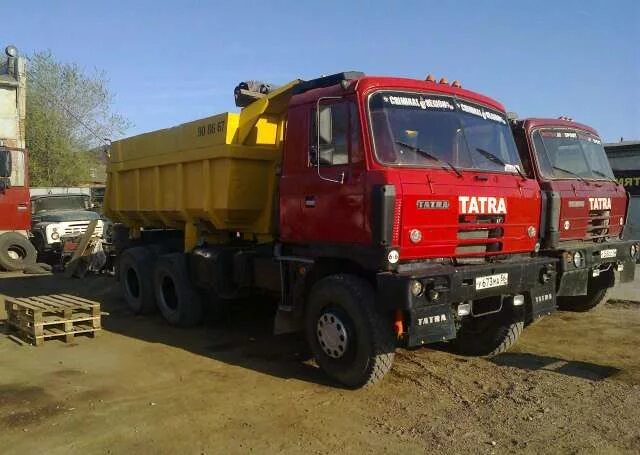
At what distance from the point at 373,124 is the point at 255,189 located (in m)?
2.33

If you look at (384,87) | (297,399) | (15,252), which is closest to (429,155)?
(384,87)

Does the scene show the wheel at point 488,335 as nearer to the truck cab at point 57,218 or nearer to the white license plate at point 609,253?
the white license plate at point 609,253

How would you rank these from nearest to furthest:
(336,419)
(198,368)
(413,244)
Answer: (336,419)
(413,244)
(198,368)

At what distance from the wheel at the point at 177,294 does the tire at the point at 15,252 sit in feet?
26.5

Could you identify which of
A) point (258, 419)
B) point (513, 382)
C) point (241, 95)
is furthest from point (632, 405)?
point (241, 95)

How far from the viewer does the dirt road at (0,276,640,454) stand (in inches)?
166

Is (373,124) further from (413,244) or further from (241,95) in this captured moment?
(241,95)

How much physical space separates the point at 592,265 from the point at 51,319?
261 inches

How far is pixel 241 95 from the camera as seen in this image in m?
7.53

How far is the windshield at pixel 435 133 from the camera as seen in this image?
17.2 feet

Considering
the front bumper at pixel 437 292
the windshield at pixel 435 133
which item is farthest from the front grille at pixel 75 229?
the front bumper at pixel 437 292

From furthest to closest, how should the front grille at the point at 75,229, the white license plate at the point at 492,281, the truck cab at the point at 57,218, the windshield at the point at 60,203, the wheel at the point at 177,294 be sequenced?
the windshield at the point at 60,203, the front grille at the point at 75,229, the truck cab at the point at 57,218, the wheel at the point at 177,294, the white license plate at the point at 492,281

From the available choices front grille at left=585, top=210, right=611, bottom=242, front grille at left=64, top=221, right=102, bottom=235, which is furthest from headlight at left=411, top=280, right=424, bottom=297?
front grille at left=64, top=221, right=102, bottom=235

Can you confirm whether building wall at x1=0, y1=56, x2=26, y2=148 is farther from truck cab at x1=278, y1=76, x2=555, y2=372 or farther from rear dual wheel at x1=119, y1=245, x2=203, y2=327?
truck cab at x1=278, y1=76, x2=555, y2=372
